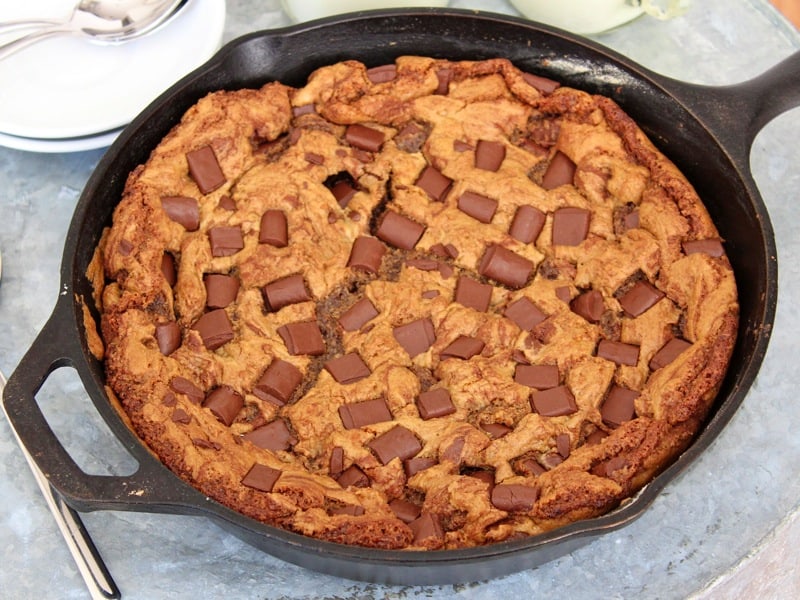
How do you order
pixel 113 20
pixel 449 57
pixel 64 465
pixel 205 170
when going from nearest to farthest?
1. pixel 64 465
2. pixel 205 170
3. pixel 449 57
4. pixel 113 20

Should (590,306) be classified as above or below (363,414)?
above

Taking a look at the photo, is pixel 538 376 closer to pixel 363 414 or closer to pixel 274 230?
pixel 363 414

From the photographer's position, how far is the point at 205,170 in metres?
2.18

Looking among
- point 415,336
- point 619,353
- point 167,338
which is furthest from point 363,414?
point 619,353

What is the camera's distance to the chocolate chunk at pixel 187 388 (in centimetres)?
192

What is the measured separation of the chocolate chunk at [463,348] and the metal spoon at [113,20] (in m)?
1.25

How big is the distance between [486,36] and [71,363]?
1216 millimetres

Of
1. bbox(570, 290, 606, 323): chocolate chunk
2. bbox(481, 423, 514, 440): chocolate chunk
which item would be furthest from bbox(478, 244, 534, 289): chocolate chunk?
bbox(481, 423, 514, 440): chocolate chunk

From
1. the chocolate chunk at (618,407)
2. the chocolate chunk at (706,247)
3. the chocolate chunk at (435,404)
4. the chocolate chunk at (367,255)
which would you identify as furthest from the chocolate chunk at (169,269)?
the chocolate chunk at (706,247)

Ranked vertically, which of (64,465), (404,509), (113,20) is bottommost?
(404,509)

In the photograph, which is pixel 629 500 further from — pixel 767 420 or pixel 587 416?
pixel 767 420

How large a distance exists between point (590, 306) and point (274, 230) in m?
0.69

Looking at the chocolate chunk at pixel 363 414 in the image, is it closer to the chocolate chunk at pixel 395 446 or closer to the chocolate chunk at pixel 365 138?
the chocolate chunk at pixel 395 446

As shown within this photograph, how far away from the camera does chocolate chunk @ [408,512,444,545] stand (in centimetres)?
174
